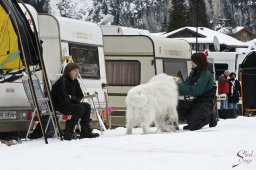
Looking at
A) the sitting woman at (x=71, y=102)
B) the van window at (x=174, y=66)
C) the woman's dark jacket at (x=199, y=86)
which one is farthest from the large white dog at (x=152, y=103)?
the van window at (x=174, y=66)

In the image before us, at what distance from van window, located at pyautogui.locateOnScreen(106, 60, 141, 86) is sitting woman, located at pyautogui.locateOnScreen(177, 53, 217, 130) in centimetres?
419

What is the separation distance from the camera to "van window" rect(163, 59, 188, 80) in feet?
48.9

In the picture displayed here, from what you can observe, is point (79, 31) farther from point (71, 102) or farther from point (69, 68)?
point (71, 102)

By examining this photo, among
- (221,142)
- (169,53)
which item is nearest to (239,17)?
(169,53)

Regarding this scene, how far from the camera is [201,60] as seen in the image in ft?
33.2

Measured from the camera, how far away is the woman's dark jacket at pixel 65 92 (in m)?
9.36

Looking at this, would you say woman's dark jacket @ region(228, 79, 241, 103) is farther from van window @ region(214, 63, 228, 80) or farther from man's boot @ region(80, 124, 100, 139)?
man's boot @ region(80, 124, 100, 139)

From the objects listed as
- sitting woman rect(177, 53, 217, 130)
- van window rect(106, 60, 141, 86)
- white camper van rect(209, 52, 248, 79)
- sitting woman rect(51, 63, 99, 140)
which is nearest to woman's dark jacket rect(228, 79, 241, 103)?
white camper van rect(209, 52, 248, 79)

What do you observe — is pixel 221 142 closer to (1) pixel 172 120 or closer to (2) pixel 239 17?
(1) pixel 172 120

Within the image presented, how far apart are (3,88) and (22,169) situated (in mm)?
4240

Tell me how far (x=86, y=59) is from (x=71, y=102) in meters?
2.90

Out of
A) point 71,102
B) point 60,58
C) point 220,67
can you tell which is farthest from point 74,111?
point 220,67

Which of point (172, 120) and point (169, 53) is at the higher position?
point (169, 53)

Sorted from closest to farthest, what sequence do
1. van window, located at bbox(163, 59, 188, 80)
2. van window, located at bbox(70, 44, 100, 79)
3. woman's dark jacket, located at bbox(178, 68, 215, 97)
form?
woman's dark jacket, located at bbox(178, 68, 215, 97)
van window, located at bbox(70, 44, 100, 79)
van window, located at bbox(163, 59, 188, 80)
